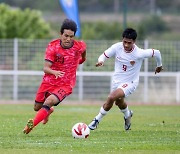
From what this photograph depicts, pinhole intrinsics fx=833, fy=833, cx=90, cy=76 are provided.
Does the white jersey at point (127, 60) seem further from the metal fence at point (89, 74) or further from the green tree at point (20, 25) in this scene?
the green tree at point (20, 25)

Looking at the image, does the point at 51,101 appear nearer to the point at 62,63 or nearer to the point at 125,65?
the point at 62,63

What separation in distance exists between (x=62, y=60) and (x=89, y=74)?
17687mm

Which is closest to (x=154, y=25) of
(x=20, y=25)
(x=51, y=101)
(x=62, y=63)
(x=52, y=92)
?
(x=20, y=25)

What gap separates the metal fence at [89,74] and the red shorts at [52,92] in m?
16.9

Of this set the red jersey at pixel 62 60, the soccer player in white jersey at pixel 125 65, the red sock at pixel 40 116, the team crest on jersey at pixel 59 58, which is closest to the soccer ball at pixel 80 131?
the red sock at pixel 40 116

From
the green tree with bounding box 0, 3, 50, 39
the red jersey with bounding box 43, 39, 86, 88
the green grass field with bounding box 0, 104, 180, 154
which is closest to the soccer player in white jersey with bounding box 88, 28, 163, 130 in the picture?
the green grass field with bounding box 0, 104, 180, 154

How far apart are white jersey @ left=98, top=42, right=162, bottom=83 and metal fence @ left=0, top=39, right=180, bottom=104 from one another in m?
16.4

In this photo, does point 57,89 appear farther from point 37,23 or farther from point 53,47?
point 37,23

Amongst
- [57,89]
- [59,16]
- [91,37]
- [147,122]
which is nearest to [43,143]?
[57,89]

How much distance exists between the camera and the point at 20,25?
40031mm

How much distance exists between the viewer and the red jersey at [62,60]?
14961mm

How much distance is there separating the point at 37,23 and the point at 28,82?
870 cm

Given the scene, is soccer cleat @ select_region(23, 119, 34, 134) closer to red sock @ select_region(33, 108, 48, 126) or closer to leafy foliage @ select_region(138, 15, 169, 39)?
red sock @ select_region(33, 108, 48, 126)

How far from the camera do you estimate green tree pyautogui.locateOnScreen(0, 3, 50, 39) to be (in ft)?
128
